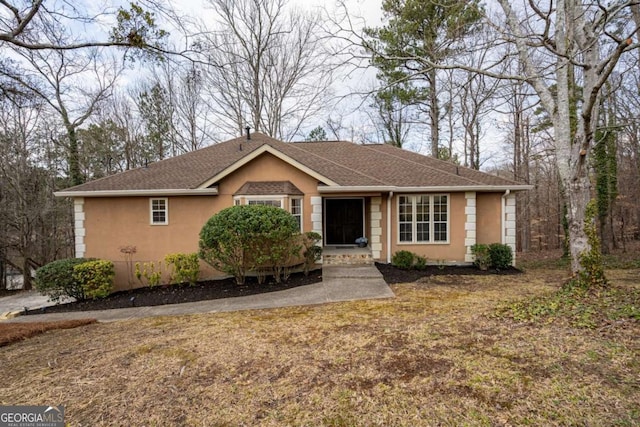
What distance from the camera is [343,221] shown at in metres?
12.0

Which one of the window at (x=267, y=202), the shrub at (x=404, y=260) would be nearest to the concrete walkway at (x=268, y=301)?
the shrub at (x=404, y=260)

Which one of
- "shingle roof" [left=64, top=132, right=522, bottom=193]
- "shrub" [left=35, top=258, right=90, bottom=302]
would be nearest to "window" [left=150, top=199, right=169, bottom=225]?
"shingle roof" [left=64, top=132, right=522, bottom=193]

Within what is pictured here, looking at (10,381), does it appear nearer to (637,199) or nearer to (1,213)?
(1,213)

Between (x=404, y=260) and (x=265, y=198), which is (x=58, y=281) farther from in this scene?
(x=404, y=260)

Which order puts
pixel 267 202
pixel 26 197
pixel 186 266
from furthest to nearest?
pixel 26 197 → pixel 267 202 → pixel 186 266

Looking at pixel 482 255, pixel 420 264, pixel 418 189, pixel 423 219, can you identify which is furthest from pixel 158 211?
pixel 482 255

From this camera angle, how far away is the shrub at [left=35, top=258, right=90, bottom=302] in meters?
7.66

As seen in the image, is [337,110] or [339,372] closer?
[339,372]

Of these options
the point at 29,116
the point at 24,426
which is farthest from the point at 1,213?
the point at 24,426

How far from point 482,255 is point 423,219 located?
2.19 metres

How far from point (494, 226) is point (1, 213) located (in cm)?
2023

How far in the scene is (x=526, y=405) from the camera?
2555mm

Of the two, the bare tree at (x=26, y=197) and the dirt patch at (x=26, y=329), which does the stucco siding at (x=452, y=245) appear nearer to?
the dirt patch at (x=26, y=329)

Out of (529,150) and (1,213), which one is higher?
(529,150)
